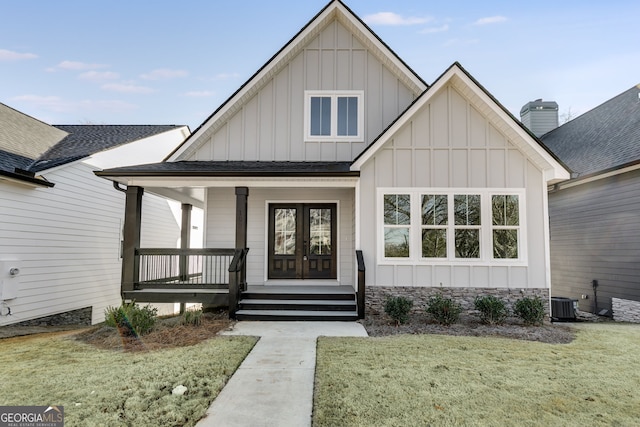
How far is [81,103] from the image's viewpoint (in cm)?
2653

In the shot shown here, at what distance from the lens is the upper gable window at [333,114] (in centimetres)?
962

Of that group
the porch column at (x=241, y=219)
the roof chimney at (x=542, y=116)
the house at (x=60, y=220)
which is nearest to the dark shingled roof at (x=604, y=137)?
the roof chimney at (x=542, y=116)

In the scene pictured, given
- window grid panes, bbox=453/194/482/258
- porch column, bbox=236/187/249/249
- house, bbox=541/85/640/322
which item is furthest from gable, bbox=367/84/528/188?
porch column, bbox=236/187/249/249

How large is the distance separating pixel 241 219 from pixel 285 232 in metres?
1.98

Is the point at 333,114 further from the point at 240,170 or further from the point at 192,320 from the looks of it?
the point at 192,320

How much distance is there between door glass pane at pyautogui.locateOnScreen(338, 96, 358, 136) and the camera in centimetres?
964

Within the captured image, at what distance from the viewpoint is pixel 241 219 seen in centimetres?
792

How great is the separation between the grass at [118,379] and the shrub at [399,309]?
2.81 m

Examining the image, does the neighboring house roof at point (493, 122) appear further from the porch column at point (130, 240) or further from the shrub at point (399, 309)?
the porch column at point (130, 240)

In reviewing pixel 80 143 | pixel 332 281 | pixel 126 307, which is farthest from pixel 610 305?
pixel 80 143

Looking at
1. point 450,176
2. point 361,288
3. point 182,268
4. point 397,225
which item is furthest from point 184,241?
point 450,176

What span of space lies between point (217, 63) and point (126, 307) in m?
10.9

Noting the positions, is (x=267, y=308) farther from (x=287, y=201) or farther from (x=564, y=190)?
(x=564, y=190)

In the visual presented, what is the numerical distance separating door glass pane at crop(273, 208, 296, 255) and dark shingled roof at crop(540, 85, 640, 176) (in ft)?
28.3
